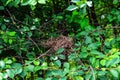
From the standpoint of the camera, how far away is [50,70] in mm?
1610

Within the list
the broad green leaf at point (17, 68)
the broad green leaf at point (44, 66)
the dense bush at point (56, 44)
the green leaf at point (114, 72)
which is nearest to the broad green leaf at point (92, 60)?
the dense bush at point (56, 44)

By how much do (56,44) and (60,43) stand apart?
1.0 inches

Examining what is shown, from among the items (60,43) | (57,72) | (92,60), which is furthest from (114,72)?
(60,43)

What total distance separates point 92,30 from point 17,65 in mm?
518

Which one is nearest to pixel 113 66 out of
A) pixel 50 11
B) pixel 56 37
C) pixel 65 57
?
pixel 65 57

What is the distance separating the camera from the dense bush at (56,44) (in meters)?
1.56

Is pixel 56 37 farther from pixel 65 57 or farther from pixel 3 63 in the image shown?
pixel 3 63

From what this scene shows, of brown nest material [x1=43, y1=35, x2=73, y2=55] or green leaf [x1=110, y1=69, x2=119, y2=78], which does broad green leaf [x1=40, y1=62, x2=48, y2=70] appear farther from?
green leaf [x1=110, y1=69, x2=119, y2=78]

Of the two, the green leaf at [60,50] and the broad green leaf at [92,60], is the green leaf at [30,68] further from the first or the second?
the broad green leaf at [92,60]

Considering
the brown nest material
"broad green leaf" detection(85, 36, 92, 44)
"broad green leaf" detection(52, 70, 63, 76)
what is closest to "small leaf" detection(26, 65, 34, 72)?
"broad green leaf" detection(52, 70, 63, 76)

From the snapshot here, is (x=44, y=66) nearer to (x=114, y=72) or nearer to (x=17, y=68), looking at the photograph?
(x=17, y=68)

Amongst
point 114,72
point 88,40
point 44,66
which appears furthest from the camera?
point 88,40

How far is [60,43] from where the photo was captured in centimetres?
180

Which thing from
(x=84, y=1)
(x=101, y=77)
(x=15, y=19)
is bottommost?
(x=101, y=77)
